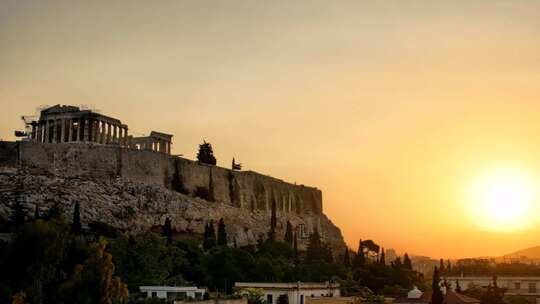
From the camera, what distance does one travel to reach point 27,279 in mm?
31062

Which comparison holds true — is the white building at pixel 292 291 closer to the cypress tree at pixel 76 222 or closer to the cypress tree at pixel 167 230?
the cypress tree at pixel 167 230

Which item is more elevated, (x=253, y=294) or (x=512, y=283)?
(x=512, y=283)

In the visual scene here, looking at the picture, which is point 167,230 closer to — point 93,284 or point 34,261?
point 34,261

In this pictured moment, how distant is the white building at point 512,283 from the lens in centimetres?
5972

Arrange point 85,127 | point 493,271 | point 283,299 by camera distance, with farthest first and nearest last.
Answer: point 493,271 < point 85,127 < point 283,299

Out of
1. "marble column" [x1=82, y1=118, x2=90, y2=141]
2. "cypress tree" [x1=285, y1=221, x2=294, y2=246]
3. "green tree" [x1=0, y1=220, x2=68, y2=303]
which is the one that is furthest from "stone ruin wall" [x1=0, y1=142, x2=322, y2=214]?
"green tree" [x1=0, y1=220, x2=68, y2=303]

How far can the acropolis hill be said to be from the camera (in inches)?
2005

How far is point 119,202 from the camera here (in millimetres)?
52469

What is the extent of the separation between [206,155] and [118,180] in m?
12.5

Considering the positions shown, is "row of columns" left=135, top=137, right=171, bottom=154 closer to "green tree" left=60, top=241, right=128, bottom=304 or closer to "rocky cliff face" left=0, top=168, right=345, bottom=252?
"rocky cliff face" left=0, top=168, right=345, bottom=252

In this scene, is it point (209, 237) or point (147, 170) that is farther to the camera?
point (147, 170)

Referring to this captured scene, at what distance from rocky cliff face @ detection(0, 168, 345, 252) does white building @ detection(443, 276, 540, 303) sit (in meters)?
14.4

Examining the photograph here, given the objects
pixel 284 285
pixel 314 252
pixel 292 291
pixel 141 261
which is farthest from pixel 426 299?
pixel 314 252

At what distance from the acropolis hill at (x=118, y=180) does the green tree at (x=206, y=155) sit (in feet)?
4.97
